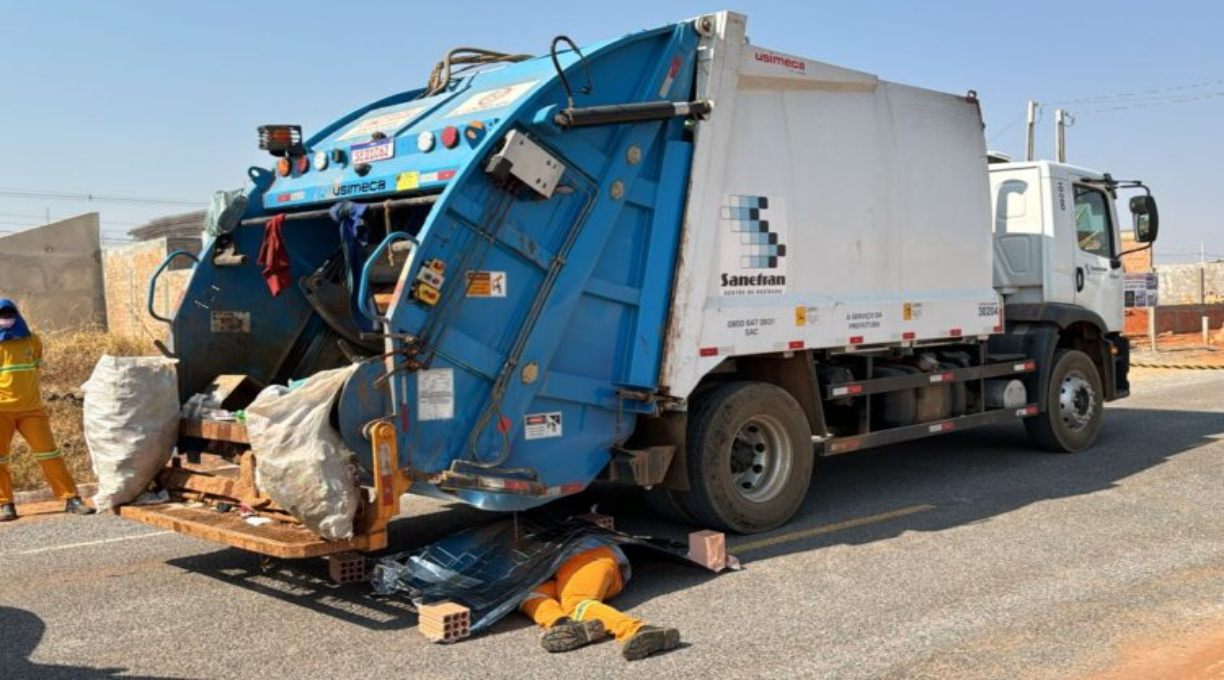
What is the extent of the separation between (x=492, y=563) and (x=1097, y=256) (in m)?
7.28

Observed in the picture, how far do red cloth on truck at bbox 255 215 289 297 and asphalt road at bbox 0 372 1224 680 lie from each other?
5.35 feet

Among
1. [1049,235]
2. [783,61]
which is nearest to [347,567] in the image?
[783,61]

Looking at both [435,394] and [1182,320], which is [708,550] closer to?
[435,394]

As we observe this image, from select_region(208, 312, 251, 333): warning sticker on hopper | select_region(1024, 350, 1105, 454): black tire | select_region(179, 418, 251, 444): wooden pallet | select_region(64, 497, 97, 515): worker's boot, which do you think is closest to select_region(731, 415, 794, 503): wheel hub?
select_region(179, 418, 251, 444): wooden pallet

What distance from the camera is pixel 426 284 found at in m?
5.06

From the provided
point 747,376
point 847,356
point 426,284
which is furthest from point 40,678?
point 847,356

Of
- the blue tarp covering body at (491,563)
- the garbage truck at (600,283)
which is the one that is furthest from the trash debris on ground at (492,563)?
the garbage truck at (600,283)

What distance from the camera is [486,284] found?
5340 millimetres

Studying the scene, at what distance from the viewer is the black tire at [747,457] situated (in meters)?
6.38

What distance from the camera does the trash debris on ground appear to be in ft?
16.7

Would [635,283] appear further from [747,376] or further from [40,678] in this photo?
[40,678]

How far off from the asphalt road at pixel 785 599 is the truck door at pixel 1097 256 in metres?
2.43

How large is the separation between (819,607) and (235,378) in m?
3.58

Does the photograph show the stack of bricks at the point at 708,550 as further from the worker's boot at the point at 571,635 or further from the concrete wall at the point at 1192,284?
the concrete wall at the point at 1192,284
